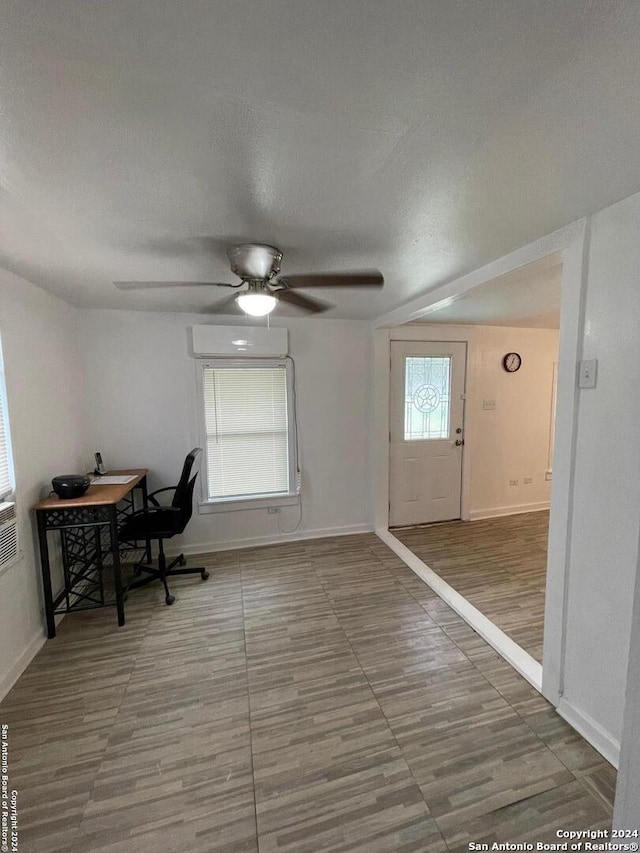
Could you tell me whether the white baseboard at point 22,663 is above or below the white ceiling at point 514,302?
below

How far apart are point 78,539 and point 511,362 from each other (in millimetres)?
4566

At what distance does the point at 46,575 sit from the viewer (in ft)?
7.29

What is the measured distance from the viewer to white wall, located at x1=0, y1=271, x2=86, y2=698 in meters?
1.99

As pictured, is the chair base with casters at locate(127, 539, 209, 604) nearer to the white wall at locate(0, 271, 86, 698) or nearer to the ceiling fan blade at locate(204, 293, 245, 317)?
the white wall at locate(0, 271, 86, 698)

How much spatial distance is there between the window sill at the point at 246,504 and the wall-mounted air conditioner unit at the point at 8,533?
1525 millimetres

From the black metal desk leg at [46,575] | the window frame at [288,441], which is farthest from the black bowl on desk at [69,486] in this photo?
the window frame at [288,441]

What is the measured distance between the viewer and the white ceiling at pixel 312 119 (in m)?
0.70

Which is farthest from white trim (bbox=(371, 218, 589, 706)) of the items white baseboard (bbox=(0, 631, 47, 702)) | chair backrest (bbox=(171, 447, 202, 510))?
white baseboard (bbox=(0, 631, 47, 702))

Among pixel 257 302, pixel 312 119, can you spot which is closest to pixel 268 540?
pixel 257 302

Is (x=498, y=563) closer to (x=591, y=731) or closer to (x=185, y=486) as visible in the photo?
(x=591, y=731)

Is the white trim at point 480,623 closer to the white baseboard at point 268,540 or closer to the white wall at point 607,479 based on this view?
the white wall at point 607,479

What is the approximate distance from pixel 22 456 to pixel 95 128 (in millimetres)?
1939

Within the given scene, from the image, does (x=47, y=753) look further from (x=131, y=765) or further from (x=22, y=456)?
(x=22, y=456)

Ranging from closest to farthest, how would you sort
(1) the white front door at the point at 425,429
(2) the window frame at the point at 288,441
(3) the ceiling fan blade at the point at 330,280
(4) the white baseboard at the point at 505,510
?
(3) the ceiling fan blade at the point at 330,280
(2) the window frame at the point at 288,441
(1) the white front door at the point at 425,429
(4) the white baseboard at the point at 505,510
